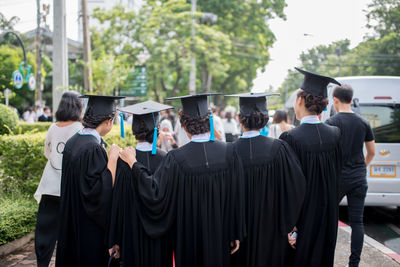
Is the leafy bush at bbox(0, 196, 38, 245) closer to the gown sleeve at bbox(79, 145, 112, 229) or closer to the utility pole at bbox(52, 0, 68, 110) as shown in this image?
the gown sleeve at bbox(79, 145, 112, 229)

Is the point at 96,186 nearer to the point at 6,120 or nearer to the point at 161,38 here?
the point at 6,120

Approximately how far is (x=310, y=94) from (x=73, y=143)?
2173mm

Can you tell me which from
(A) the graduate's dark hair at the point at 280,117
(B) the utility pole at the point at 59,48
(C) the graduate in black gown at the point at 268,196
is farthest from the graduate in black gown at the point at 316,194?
(B) the utility pole at the point at 59,48

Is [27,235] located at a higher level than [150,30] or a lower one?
lower

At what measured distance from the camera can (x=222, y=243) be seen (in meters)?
2.98

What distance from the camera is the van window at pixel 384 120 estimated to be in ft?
20.0

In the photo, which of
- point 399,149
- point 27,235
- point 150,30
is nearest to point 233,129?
point 399,149

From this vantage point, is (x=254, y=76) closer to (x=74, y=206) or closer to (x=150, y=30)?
(x=150, y=30)

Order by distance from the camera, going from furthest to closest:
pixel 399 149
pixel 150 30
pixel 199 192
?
pixel 150 30 < pixel 399 149 < pixel 199 192

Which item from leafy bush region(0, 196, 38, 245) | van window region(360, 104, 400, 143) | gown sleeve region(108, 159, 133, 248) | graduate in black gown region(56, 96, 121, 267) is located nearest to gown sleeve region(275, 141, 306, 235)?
gown sleeve region(108, 159, 133, 248)

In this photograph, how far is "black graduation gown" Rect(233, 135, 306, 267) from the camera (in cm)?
312

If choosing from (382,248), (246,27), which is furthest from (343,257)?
(246,27)

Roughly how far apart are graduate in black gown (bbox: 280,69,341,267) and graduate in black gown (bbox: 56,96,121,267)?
161 centimetres

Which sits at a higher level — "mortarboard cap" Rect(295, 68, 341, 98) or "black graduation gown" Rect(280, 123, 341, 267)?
"mortarboard cap" Rect(295, 68, 341, 98)
